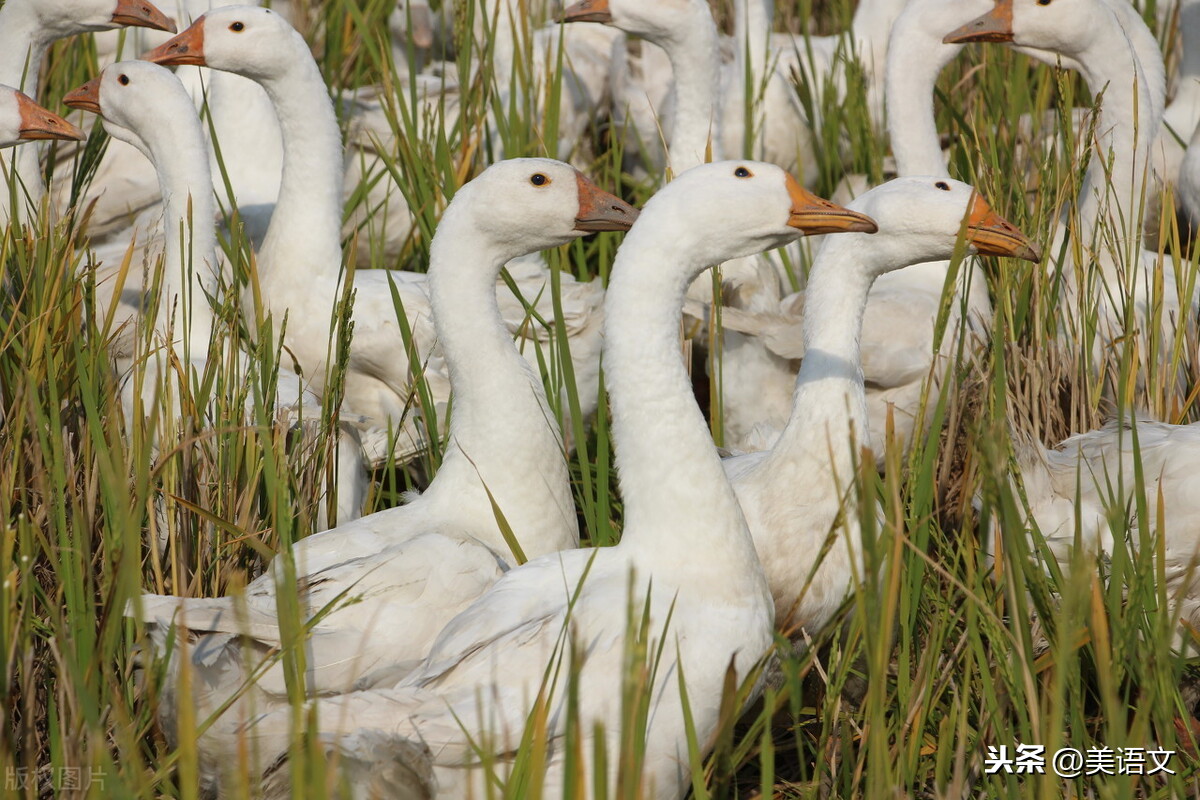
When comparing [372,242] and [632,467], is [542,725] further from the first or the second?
[372,242]

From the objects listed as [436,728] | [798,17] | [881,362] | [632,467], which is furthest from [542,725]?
[798,17]

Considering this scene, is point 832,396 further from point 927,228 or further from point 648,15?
point 648,15

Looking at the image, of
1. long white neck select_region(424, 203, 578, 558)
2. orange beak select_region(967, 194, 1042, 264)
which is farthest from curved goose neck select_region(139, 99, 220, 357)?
orange beak select_region(967, 194, 1042, 264)

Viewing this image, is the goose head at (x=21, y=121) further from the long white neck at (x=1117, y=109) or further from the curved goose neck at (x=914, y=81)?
the long white neck at (x=1117, y=109)

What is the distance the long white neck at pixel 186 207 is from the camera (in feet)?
13.9

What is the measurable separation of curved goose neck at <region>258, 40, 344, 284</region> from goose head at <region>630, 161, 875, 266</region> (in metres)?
2.05

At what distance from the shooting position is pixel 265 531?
3.25 meters

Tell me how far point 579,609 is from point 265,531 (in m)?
0.90

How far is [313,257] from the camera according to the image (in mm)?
4660

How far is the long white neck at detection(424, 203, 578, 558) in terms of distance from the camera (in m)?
3.52

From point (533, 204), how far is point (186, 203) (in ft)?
4.41

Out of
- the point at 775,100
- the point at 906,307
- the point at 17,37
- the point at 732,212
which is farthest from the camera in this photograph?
the point at 775,100

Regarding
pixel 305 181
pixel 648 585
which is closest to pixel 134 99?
pixel 305 181

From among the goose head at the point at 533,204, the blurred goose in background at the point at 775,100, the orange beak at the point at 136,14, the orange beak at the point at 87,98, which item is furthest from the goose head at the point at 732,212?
the blurred goose in background at the point at 775,100
